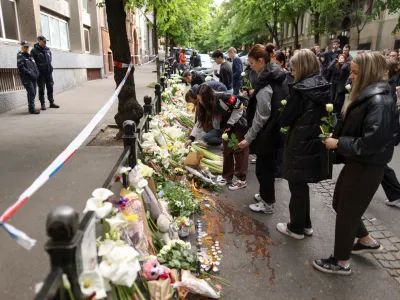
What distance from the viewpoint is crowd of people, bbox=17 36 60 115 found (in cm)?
817

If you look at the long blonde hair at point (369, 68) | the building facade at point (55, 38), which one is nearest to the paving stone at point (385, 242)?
the long blonde hair at point (369, 68)

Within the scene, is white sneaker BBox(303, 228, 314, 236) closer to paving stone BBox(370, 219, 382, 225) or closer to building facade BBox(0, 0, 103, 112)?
paving stone BBox(370, 219, 382, 225)

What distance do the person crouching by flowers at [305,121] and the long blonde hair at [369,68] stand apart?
40cm

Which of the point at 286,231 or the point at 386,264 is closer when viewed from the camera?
the point at 386,264

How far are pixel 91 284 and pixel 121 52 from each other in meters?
5.34

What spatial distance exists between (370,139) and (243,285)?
5.06ft

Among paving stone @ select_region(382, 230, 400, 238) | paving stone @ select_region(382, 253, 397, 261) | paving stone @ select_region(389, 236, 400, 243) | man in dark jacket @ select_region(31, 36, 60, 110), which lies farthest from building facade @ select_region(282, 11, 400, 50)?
paving stone @ select_region(382, 253, 397, 261)

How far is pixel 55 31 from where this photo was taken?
1312 cm

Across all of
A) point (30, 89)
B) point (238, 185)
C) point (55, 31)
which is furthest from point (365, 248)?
point (55, 31)

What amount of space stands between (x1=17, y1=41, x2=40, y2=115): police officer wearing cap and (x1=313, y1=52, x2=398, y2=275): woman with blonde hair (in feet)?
26.1

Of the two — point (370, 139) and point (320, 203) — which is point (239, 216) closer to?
point (320, 203)

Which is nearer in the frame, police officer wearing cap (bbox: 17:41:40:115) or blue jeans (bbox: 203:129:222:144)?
blue jeans (bbox: 203:129:222:144)

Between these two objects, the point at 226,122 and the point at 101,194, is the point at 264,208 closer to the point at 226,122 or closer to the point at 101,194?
the point at 226,122

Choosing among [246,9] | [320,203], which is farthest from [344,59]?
[246,9]
